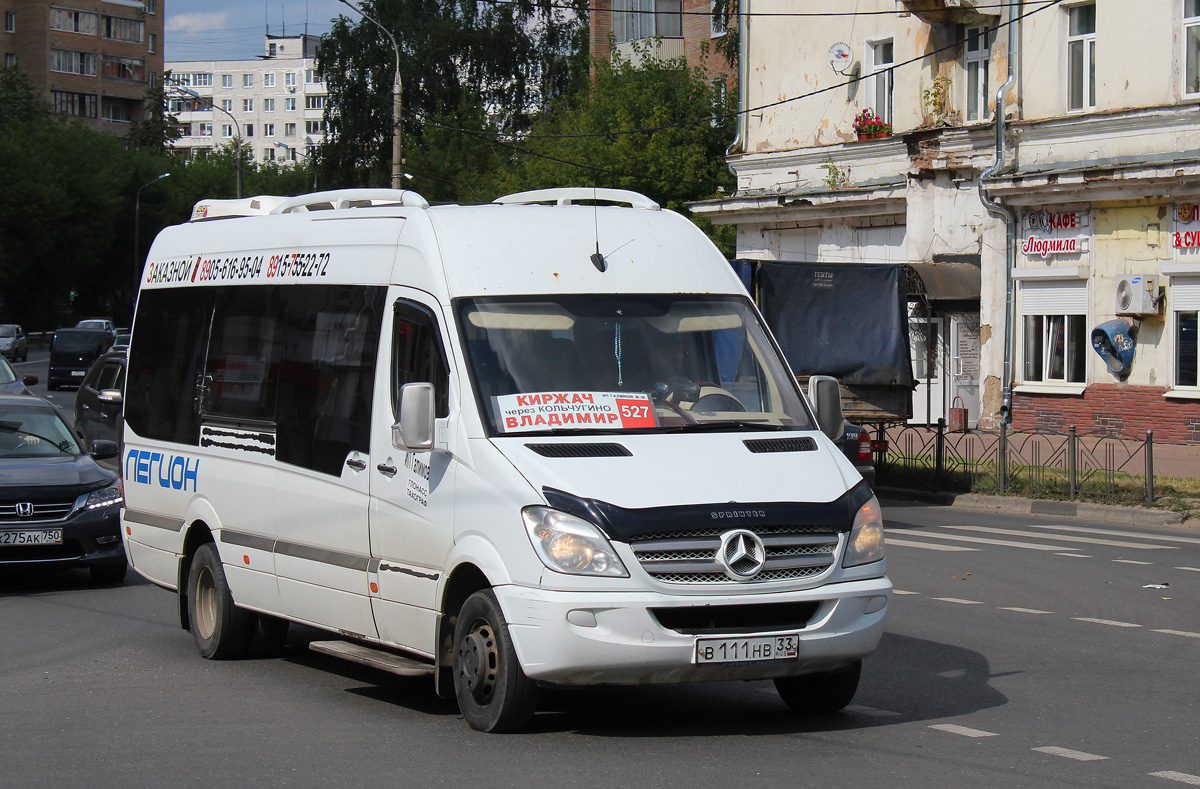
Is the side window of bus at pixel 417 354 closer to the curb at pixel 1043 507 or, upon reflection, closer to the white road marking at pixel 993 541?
the white road marking at pixel 993 541

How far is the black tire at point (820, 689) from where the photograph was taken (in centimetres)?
696

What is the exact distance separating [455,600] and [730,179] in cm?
3407

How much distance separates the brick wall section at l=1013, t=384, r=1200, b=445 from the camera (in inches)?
944

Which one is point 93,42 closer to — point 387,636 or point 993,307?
point 993,307

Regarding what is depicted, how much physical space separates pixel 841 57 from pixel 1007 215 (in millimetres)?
5972

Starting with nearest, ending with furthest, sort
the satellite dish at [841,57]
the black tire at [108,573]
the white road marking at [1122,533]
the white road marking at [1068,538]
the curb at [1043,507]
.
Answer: the black tire at [108,573], the white road marking at [1068,538], the white road marking at [1122,533], the curb at [1043,507], the satellite dish at [841,57]

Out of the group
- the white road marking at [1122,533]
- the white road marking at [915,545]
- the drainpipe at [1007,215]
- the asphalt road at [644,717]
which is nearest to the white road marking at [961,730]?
the asphalt road at [644,717]

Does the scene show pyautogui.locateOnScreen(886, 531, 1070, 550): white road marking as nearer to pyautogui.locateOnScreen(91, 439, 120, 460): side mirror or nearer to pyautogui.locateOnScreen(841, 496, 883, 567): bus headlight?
pyautogui.locateOnScreen(91, 439, 120, 460): side mirror

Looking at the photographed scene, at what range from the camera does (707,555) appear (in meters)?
6.25

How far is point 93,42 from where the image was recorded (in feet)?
355

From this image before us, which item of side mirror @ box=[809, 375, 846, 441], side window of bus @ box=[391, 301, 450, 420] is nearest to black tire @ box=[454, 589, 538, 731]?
side window of bus @ box=[391, 301, 450, 420]

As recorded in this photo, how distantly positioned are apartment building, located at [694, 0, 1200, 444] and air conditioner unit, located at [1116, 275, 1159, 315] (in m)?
0.03

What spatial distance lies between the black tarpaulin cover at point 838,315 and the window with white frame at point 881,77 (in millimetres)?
10477

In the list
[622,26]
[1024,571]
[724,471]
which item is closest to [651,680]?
[724,471]
